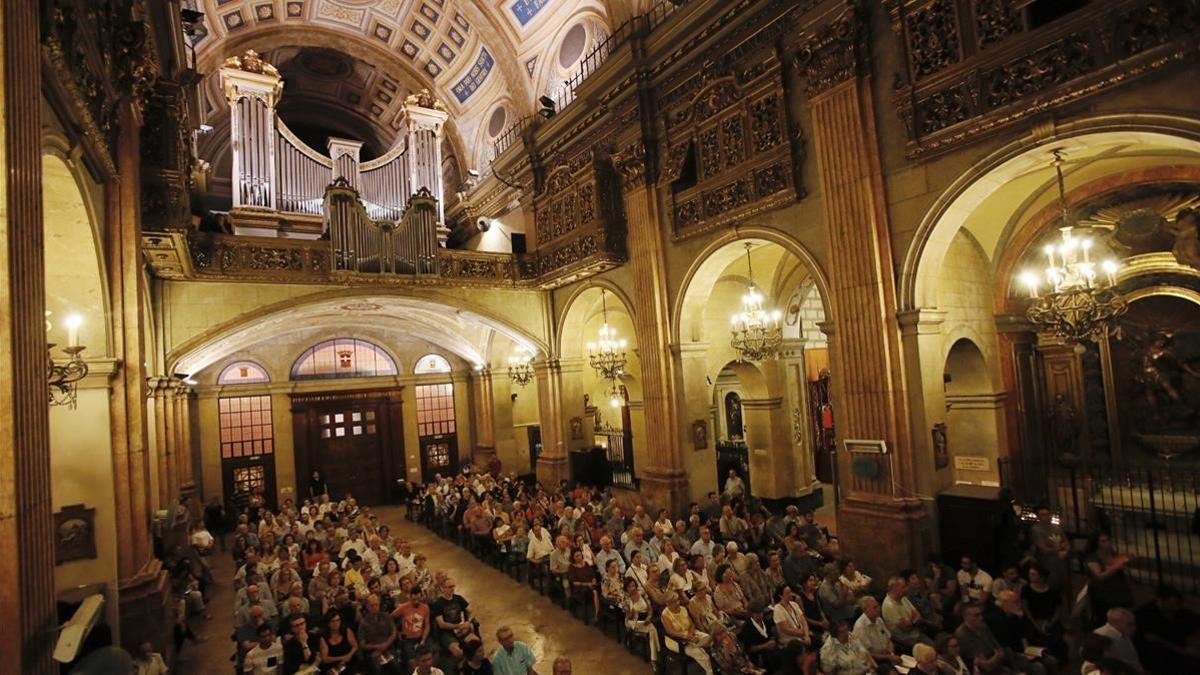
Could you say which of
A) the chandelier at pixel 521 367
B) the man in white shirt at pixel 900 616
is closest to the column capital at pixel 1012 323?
the man in white shirt at pixel 900 616

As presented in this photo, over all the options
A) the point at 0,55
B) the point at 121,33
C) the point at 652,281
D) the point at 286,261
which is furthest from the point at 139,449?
the point at 652,281

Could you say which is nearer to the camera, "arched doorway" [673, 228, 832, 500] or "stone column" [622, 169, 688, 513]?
"stone column" [622, 169, 688, 513]

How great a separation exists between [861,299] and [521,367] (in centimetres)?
1070

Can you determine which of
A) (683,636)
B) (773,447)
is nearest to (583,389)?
(773,447)

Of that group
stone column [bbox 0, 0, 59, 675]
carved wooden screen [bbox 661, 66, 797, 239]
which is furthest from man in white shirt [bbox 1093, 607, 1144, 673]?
stone column [bbox 0, 0, 59, 675]

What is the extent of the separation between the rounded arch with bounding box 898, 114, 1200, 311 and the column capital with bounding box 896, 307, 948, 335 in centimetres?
10

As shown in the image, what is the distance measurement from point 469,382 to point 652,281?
35.8 feet

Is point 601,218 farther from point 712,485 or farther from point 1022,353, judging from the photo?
point 1022,353

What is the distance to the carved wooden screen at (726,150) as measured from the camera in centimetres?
940

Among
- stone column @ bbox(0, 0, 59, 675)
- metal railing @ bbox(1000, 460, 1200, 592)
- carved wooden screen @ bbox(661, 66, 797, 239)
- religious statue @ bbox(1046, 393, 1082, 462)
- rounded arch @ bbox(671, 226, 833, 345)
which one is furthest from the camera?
religious statue @ bbox(1046, 393, 1082, 462)

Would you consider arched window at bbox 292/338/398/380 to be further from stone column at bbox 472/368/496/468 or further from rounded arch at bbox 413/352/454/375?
stone column at bbox 472/368/496/468

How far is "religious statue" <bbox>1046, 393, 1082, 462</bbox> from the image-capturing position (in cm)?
1033

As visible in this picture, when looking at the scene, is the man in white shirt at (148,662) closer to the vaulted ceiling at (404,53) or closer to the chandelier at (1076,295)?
the chandelier at (1076,295)

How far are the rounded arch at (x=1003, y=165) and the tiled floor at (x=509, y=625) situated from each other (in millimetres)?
5640
